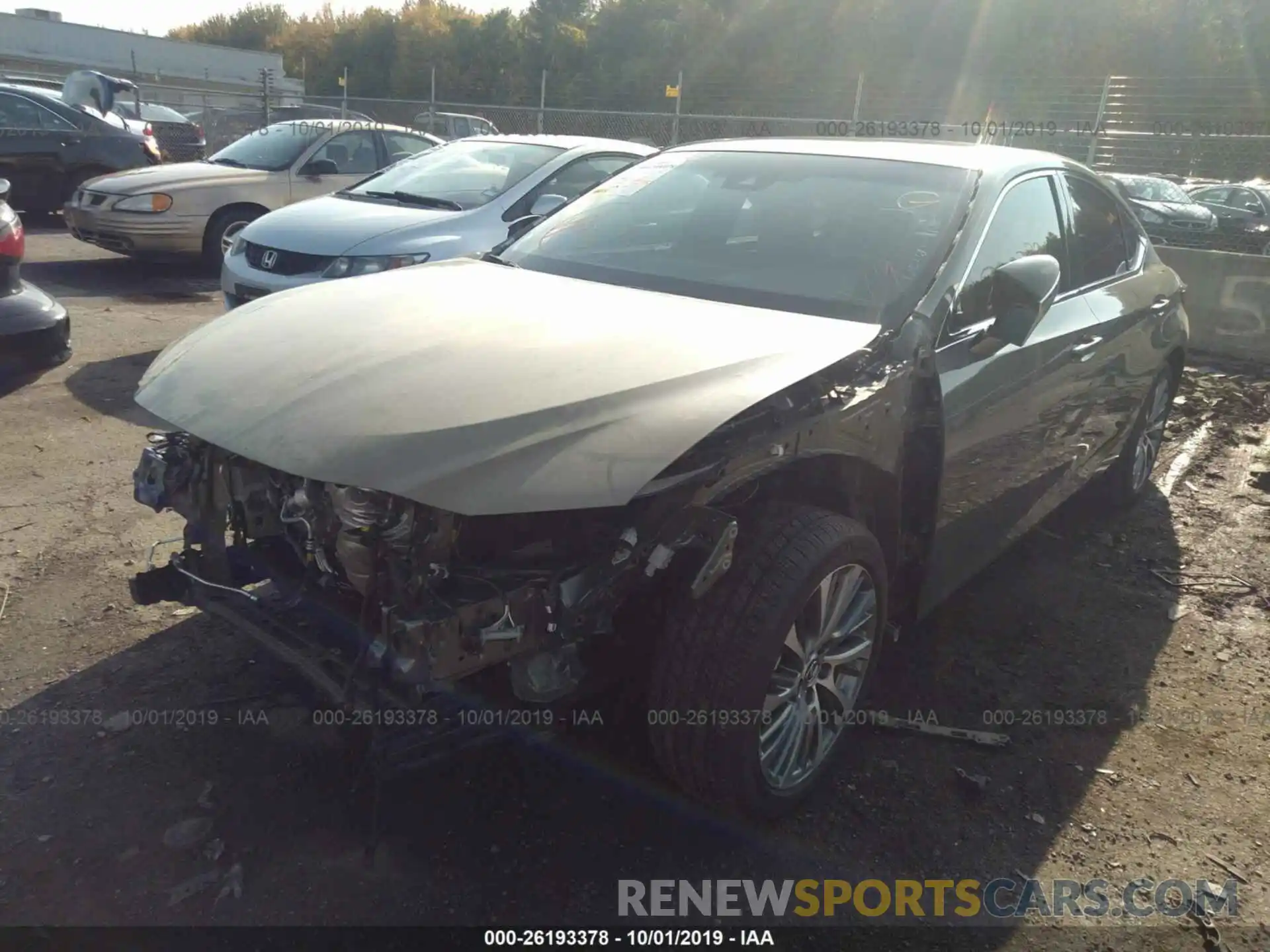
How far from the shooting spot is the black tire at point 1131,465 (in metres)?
4.85

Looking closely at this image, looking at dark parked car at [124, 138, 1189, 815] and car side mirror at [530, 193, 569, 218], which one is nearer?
dark parked car at [124, 138, 1189, 815]

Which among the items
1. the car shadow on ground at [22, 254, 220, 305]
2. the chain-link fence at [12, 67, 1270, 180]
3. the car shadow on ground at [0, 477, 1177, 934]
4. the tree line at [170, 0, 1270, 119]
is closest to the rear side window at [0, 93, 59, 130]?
the car shadow on ground at [22, 254, 220, 305]

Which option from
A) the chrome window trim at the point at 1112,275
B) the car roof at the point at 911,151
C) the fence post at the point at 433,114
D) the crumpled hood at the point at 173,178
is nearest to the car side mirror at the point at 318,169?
the crumpled hood at the point at 173,178

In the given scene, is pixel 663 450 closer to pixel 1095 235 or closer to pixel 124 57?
pixel 1095 235

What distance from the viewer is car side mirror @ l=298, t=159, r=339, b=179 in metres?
9.76

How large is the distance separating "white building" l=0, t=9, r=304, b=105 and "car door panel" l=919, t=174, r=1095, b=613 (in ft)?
131

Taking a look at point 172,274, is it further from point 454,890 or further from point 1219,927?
point 1219,927

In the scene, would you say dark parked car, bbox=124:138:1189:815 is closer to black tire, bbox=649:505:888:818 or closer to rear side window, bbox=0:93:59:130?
black tire, bbox=649:505:888:818

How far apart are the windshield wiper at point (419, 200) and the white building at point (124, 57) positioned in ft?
115

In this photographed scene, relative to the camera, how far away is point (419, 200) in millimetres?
7207

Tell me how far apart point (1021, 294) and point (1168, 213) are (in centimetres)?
1320

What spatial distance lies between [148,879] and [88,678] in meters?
0.99

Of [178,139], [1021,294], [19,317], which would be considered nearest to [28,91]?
[178,139]

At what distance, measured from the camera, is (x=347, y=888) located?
2.37 metres
